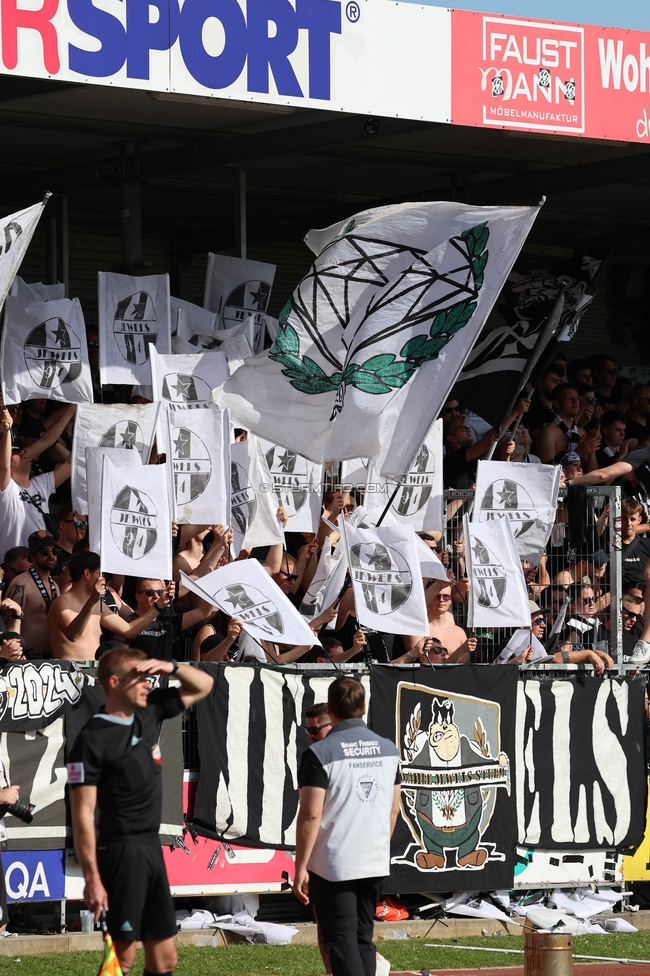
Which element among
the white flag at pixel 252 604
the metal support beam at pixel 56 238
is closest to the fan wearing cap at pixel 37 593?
the white flag at pixel 252 604

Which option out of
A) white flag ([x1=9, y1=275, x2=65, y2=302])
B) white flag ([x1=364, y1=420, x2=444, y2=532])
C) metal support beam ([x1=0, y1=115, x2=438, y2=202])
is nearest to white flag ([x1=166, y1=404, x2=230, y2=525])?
white flag ([x1=364, y1=420, x2=444, y2=532])

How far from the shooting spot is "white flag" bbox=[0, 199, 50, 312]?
11.4m

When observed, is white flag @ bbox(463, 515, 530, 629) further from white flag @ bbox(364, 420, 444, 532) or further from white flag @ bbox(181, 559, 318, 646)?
white flag @ bbox(181, 559, 318, 646)

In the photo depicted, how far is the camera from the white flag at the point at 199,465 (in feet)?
39.1

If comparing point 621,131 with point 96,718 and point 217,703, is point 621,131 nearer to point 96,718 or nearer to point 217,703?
point 217,703

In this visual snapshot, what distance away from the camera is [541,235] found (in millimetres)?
20859

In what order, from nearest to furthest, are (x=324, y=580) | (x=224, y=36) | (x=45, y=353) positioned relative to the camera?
(x=324, y=580) → (x=45, y=353) → (x=224, y=36)

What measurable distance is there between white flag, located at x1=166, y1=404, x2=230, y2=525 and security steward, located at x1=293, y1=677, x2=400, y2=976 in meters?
3.86

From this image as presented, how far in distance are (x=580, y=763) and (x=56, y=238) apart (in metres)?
7.56

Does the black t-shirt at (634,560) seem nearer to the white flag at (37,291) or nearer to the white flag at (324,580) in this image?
the white flag at (324,580)

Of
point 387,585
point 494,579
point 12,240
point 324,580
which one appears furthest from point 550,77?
point 12,240

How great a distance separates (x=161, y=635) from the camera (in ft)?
38.0

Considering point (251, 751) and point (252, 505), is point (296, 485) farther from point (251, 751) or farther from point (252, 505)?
point (251, 751)

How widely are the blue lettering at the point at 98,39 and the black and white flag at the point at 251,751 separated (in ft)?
15.8
